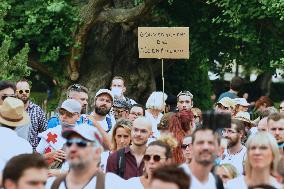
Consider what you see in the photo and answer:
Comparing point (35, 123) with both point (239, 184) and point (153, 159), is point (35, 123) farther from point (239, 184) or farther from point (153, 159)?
point (239, 184)

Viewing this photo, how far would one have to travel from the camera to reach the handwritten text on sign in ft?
45.8

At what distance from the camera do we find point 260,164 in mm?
7273

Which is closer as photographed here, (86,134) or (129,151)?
(86,134)

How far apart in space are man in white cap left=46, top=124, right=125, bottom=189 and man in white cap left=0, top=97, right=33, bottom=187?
92 centimetres

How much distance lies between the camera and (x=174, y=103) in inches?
647

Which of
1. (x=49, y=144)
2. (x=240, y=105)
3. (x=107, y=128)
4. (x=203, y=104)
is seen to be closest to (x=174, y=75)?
(x=203, y=104)

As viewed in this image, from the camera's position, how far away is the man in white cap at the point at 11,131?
7.33 meters

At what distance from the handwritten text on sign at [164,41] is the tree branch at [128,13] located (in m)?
3.28

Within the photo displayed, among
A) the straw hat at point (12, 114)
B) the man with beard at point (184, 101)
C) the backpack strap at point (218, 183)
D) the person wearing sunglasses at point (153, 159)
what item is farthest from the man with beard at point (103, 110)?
the backpack strap at point (218, 183)

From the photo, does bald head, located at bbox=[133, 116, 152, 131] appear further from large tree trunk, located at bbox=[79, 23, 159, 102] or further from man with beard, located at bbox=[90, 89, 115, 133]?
large tree trunk, located at bbox=[79, 23, 159, 102]

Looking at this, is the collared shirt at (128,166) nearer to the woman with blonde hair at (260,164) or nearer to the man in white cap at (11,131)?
the man in white cap at (11,131)

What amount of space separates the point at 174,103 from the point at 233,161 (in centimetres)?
728

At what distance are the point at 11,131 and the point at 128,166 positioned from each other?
57.7 inches

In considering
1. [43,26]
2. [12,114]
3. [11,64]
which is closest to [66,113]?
[12,114]
